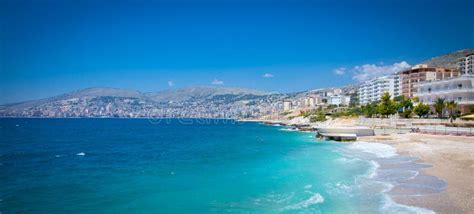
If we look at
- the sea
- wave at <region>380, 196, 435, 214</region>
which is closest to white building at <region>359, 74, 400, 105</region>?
the sea

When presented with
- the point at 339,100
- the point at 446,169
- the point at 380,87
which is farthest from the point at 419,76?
the point at 446,169

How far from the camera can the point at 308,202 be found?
17.2 metres

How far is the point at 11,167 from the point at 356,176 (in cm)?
2776

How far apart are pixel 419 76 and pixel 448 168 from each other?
302ft

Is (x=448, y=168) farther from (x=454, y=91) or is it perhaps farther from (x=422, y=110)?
(x=454, y=91)

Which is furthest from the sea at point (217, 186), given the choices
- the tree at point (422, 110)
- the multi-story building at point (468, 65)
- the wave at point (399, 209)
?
the multi-story building at point (468, 65)

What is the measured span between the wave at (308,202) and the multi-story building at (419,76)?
3767 inches

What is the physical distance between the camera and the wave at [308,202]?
1636 cm

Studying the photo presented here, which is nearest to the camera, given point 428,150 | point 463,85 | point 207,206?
point 207,206

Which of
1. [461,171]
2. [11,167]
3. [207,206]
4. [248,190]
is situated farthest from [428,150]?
[11,167]

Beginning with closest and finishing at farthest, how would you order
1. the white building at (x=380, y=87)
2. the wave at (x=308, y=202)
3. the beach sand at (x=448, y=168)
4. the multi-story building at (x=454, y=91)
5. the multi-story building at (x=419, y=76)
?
the beach sand at (x=448, y=168), the wave at (x=308, y=202), the multi-story building at (x=454, y=91), the multi-story building at (x=419, y=76), the white building at (x=380, y=87)

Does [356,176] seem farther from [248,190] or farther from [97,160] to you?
[97,160]

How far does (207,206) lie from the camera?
17.0 m

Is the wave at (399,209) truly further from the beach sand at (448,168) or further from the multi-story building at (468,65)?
the multi-story building at (468,65)
